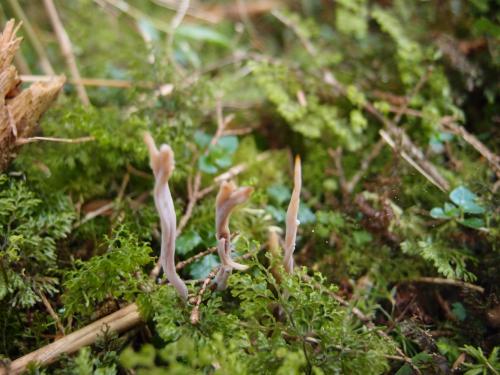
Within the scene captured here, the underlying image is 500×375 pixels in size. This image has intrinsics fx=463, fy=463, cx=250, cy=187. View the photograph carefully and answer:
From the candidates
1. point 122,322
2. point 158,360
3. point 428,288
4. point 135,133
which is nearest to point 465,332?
point 428,288

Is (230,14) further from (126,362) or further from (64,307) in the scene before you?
(126,362)

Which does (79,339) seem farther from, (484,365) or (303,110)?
(303,110)

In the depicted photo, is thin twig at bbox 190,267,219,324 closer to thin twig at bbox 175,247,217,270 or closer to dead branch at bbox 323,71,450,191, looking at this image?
thin twig at bbox 175,247,217,270

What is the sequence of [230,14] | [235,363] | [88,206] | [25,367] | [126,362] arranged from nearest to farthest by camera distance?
[126,362], [235,363], [25,367], [88,206], [230,14]

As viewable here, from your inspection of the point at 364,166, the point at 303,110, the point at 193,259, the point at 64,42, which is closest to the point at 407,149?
the point at 364,166

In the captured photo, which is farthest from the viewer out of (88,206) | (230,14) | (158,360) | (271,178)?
(230,14)

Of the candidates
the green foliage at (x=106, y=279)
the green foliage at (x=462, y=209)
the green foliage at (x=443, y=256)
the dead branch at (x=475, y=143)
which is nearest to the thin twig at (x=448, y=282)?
the green foliage at (x=443, y=256)

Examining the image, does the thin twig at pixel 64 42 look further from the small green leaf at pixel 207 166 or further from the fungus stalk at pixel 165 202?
the fungus stalk at pixel 165 202
